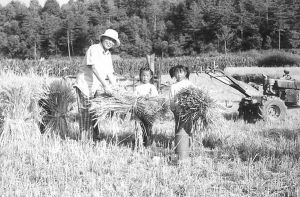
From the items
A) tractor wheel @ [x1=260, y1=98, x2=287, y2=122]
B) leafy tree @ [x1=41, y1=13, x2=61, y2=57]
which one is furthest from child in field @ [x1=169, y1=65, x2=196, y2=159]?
leafy tree @ [x1=41, y1=13, x2=61, y2=57]

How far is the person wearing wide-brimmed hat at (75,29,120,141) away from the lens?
492 cm

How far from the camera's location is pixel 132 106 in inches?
179

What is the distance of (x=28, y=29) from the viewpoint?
88.3 metres

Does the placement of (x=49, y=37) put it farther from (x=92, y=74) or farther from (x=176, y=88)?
(x=176, y=88)

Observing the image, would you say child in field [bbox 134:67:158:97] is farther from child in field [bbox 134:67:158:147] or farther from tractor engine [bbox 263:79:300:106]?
tractor engine [bbox 263:79:300:106]

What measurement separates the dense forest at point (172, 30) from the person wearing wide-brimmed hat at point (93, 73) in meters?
66.9

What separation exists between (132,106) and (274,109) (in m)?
4.19

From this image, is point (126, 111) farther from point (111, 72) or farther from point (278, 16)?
point (278, 16)

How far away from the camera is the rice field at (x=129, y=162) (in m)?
3.44

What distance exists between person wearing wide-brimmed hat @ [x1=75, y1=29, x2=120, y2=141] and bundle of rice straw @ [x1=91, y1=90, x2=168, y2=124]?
1.12ft

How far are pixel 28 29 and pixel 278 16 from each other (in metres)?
61.4

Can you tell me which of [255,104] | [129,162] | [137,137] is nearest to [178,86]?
[137,137]

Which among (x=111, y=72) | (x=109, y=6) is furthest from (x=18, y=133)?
(x=109, y=6)

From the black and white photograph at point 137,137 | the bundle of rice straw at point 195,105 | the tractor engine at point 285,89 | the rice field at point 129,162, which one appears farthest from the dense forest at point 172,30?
the bundle of rice straw at point 195,105
